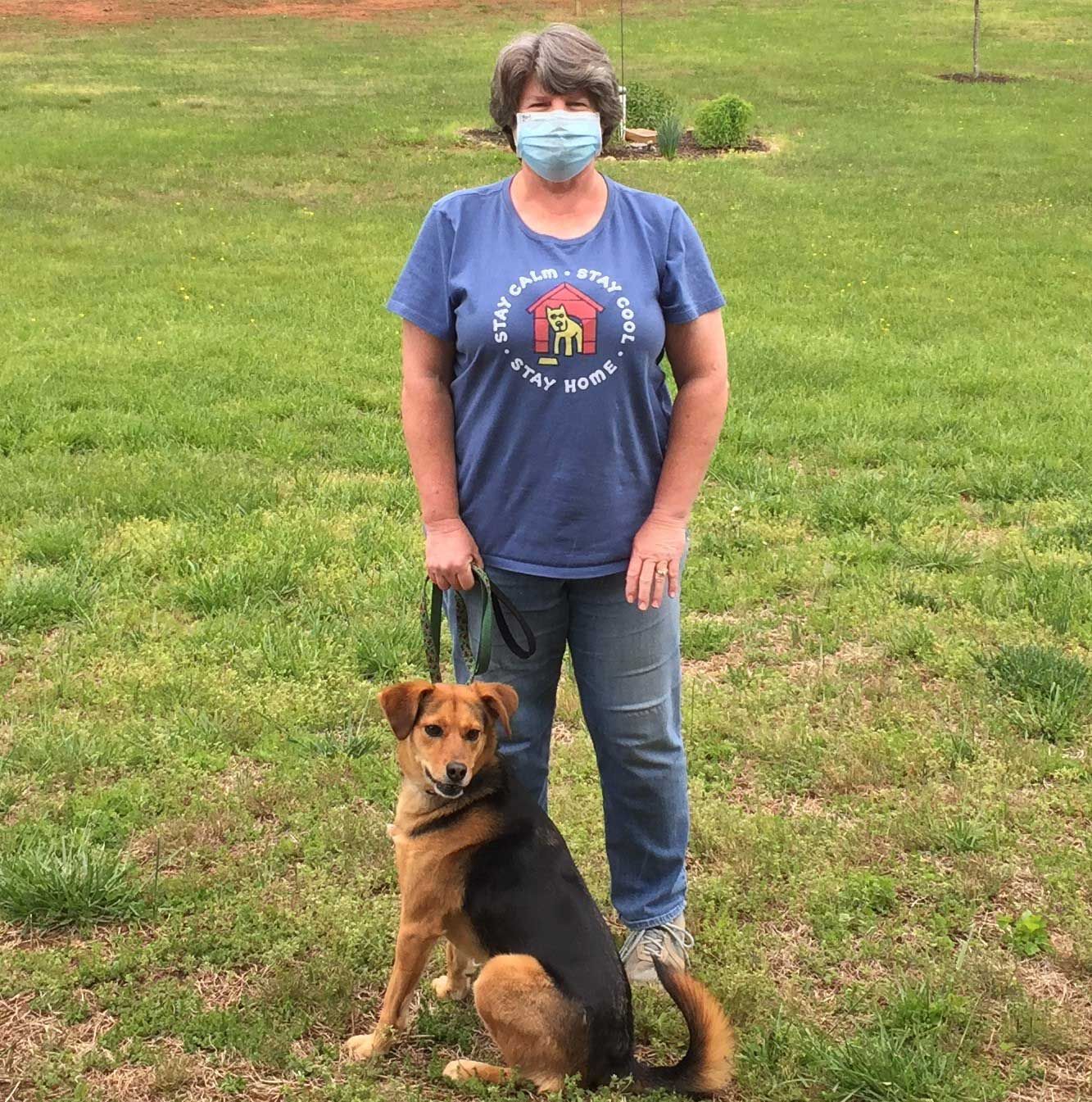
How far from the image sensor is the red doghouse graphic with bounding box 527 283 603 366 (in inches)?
104

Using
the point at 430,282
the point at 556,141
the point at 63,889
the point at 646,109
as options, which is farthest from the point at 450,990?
the point at 646,109

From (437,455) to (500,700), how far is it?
0.59 metres

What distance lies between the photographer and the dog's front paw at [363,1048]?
2934 mm

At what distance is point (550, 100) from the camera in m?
2.71

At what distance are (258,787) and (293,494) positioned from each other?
259 centimetres

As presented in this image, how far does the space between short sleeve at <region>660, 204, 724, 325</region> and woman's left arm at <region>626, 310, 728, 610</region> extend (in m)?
0.07

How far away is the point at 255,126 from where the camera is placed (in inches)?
742

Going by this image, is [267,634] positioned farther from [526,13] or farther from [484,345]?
[526,13]

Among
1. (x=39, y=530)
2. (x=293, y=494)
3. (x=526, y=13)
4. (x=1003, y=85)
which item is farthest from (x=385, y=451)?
(x=526, y=13)

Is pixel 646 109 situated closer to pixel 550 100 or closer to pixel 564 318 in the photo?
pixel 550 100

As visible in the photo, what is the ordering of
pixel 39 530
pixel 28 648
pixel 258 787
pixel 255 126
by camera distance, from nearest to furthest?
1. pixel 258 787
2. pixel 28 648
3. pixel 39 530
4. pixel 255 126

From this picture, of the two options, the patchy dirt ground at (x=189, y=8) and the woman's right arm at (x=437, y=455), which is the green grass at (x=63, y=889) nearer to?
the woman's right arm at (x=437, y=455)

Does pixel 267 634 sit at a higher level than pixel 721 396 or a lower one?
lower

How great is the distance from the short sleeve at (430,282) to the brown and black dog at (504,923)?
0.84 metres
